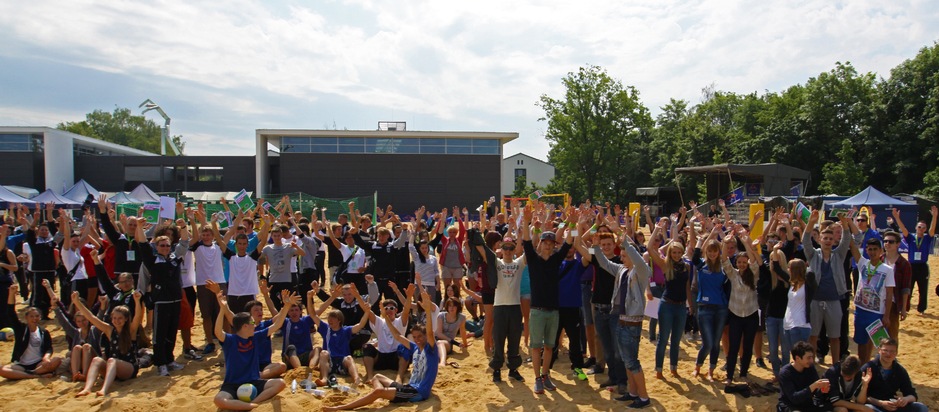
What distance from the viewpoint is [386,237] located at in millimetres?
8516

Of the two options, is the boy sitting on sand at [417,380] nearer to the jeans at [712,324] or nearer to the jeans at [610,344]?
the jeans at [610,344]

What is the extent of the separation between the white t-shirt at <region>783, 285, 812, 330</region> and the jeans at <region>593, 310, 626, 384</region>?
1.70 meters

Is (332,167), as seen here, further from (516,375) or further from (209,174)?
(516,375)

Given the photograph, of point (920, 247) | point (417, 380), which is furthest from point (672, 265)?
point (920, 247)

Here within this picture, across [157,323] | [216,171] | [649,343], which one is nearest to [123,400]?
[157,323]

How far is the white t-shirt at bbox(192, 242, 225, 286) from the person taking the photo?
7.82m

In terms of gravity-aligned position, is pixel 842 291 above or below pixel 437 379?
above

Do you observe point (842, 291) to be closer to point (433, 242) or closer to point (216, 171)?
point (433, 242)

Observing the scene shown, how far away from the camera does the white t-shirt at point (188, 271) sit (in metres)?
7.65

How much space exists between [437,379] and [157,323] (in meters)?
3.31

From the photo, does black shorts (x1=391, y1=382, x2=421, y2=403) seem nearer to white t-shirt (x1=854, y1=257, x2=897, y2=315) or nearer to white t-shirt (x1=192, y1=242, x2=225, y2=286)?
white t-shirt (x1=192, y1=242, x2=225, y2=286)

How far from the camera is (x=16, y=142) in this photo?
39.8 metres

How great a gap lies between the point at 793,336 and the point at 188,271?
7086 millimetres

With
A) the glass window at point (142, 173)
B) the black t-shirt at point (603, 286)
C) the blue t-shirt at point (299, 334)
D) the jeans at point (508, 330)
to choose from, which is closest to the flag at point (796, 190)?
the black t-shirt at point (603, 286)
